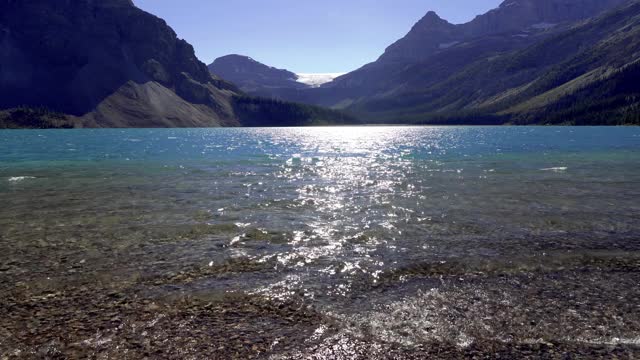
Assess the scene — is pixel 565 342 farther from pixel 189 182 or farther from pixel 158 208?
pixel 189 182

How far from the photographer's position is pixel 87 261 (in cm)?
1546

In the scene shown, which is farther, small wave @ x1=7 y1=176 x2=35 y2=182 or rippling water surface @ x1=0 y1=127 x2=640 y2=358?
small wave @ x1=7 y1=176 x2=35 y2=182

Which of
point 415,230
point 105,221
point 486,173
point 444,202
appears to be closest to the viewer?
point 415,230

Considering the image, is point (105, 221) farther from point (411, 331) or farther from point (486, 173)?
point (486, 173)

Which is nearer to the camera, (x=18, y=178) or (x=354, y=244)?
(x=354, y=244)

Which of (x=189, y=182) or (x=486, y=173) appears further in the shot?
(x=486, y=173)

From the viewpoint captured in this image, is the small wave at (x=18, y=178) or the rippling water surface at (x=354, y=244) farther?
the small wave at (x=18, y=178)

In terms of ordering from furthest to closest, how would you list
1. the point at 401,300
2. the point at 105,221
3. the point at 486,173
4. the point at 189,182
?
the point at 486,173, the point at 189,182, the point at 105,221, the point at 401,300

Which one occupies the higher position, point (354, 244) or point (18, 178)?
point (18, 178)

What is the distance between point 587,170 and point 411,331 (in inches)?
1749

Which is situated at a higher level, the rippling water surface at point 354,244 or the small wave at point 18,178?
the small wave at point 18,178

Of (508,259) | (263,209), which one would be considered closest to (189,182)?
(263,209)

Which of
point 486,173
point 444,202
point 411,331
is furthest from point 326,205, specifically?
point 486,173

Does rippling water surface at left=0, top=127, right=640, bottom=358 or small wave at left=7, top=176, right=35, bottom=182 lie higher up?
small wave at left=7, top=176, right=35, bottom=182
